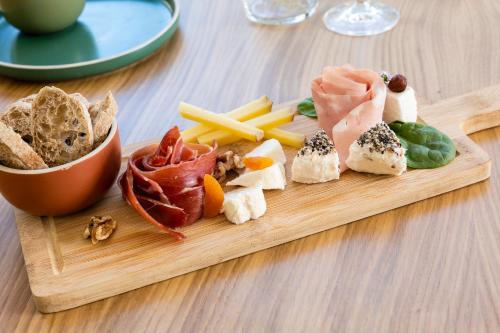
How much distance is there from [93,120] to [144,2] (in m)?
0.99

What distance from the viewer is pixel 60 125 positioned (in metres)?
1.35

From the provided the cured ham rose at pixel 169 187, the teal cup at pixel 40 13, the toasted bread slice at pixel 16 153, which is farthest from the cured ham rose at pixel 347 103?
the teal cup at pixel 40 13

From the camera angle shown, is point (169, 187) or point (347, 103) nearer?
point (169, 187)

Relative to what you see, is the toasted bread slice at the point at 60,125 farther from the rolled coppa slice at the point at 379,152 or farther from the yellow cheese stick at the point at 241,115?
the rolled coppa slice at the point at 379,152

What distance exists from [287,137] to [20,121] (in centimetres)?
53

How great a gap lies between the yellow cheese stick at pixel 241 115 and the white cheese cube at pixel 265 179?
0.69 feet

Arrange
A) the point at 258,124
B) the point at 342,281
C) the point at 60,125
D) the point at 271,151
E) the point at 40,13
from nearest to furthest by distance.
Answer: the point at 342,281
the point at 60,125
the point at 271,151
the point at 258,124
the point at 40,13

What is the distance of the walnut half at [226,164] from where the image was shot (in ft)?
4.77

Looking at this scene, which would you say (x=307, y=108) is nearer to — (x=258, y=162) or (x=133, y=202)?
(x=258, y=162)

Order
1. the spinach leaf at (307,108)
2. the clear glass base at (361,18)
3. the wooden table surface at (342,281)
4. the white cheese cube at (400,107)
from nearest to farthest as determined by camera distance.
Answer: the wooden table surface at (342,281) → the white cheese cube at (400,107) → the spinach leaf at (307,108) → the clear glass base at (361,18)

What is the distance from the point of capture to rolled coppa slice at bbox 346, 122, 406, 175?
139cm

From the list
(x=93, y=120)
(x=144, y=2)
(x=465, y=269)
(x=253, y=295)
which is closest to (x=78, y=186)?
(x=93, y=120)

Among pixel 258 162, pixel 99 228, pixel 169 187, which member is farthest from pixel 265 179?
pixel 99 228

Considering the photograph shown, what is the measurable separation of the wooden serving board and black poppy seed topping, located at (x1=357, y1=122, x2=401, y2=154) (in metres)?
0.07
